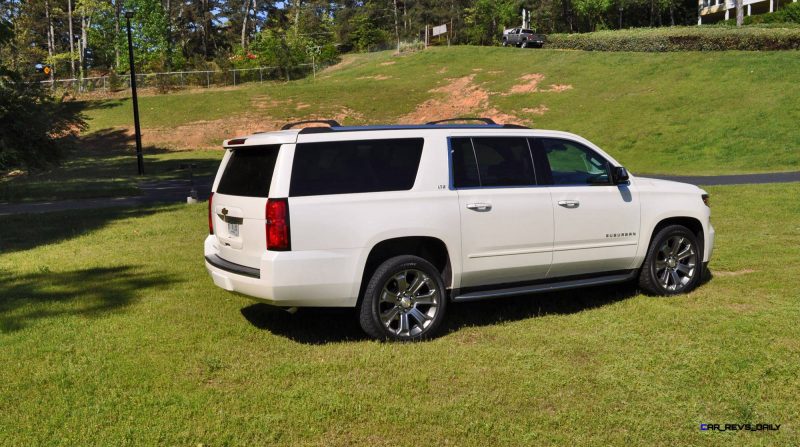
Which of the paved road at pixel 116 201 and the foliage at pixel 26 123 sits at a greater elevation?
the foliage at pixel 26 123

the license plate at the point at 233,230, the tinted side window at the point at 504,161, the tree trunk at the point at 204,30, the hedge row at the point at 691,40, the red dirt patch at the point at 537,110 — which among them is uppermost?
the tree trunk at the point at 204,30

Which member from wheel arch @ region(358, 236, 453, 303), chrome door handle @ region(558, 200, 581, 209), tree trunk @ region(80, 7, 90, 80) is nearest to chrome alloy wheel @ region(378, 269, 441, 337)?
wheel arch @ region(358, 236, 453, 303)

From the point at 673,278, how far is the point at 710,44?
1597 inches

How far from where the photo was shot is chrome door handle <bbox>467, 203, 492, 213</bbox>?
19.5 ft

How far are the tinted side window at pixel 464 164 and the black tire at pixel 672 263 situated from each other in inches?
86.8

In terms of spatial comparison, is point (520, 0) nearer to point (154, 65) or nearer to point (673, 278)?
point (154, 65)

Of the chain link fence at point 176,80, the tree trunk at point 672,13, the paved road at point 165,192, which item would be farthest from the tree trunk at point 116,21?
the tree trunk at point 672,13

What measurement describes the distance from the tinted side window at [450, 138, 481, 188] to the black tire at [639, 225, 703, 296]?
2205 millimetres

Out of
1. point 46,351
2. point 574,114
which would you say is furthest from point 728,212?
point 574,114

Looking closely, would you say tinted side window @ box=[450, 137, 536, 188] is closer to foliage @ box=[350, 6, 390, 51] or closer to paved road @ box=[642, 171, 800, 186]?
paved road @ box=[642, 171, 800, 186]

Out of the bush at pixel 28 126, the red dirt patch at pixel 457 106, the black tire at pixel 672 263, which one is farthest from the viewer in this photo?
the red dirt patch at pixel 457 106

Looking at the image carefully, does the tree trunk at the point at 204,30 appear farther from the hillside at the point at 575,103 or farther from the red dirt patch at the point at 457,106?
the red dirt patch at the point at 457,106

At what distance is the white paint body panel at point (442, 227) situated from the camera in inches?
212

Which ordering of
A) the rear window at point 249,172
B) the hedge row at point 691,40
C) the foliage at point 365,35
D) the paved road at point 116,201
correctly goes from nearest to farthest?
the rear window at point 249,172 → the paved road at point 116,201 → the hedge row at point 691,40 → the foliage at point 365,35
